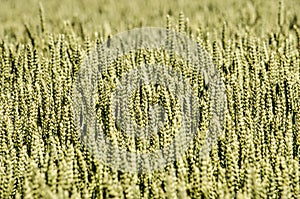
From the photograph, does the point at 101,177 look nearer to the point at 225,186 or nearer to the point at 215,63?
the point at 225,186

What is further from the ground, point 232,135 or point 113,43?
point 113,43

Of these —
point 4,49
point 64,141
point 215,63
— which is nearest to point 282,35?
point 215,63

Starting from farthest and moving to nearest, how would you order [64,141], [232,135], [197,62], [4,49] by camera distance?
[4,49]
[197,62]
[64,141]
[232,135]

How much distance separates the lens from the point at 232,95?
5.75 feet

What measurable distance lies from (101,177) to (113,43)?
1.09 m

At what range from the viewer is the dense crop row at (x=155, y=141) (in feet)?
3.93

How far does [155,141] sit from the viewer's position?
1.46 m

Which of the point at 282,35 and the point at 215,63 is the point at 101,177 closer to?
the point at 215,63

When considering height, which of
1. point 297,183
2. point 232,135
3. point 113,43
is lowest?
point 297,183

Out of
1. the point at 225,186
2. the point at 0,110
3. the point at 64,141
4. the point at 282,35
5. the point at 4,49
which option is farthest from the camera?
the point at 282,35

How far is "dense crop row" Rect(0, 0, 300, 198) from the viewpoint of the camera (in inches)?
47.2

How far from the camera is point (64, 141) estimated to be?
1556 millimetres

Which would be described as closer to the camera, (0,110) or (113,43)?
(0,110)

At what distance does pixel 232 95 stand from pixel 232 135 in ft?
1.22
